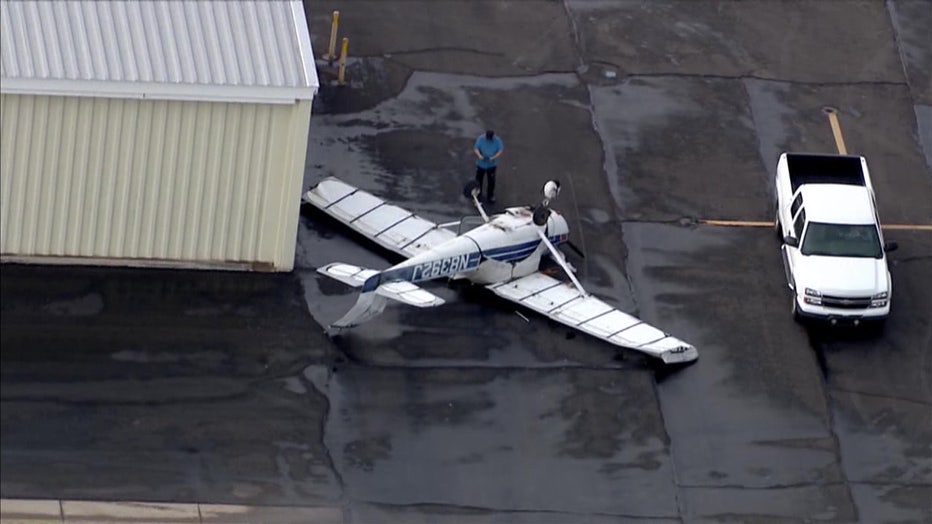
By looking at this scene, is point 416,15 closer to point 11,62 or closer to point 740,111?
point 740,111

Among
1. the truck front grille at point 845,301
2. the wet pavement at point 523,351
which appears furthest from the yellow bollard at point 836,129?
the truck front grille at point 845,301

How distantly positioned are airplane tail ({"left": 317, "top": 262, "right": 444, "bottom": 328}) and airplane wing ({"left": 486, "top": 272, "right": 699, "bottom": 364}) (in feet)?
6.19

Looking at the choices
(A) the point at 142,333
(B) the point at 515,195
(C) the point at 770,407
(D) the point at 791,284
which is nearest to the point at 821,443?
(C) the point at 770,407

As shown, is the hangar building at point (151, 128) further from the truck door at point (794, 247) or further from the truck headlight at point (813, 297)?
the truck headlight at point (813, 297)

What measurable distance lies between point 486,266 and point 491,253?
0.88 ft

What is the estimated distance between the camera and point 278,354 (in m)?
30.6

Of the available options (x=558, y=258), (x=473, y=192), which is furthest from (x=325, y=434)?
(x=473, y=192)

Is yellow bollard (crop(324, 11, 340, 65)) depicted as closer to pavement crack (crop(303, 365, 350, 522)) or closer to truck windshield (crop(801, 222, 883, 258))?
pavement crack (crop(303, 365, 350, 522))

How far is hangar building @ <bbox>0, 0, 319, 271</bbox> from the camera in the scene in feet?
98.8

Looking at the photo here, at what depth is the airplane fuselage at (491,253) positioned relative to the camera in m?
30.8

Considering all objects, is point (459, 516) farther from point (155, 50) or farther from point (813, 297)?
point (155, 50)

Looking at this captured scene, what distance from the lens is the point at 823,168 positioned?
34.5 metres

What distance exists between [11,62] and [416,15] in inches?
452

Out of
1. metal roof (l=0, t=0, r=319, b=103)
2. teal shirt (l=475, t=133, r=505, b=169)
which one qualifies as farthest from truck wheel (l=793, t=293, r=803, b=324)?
metal roof (l=0, t=0, r=319, b=103)
